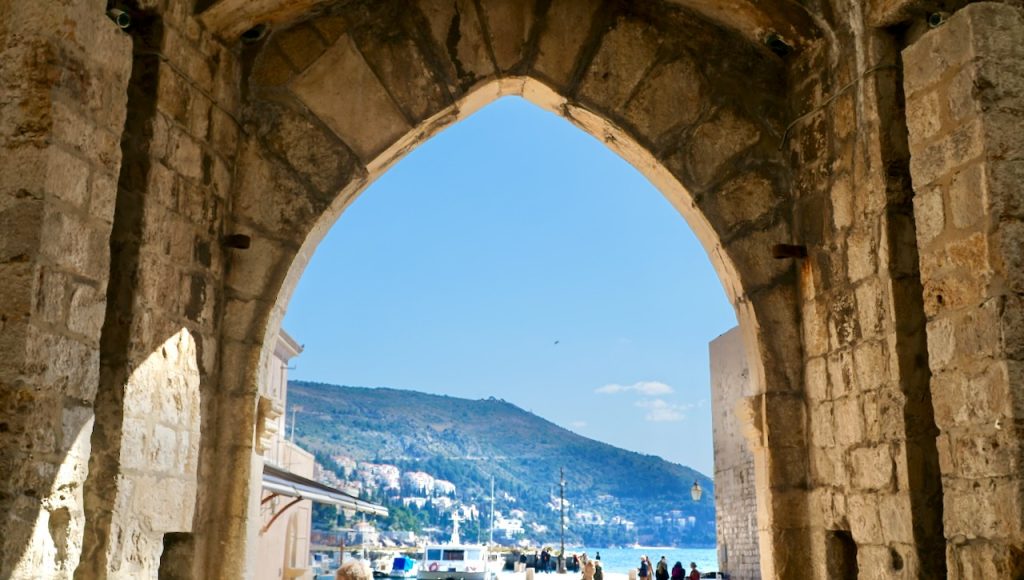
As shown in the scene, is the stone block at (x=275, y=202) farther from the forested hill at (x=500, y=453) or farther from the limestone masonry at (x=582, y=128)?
the forested hill at (x=500, y=453)

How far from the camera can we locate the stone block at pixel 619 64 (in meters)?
3.89

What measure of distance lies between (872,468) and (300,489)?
17.1ft

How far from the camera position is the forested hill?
7500cm

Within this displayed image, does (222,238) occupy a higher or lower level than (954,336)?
higher

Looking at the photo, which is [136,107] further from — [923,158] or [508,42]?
[923,158]

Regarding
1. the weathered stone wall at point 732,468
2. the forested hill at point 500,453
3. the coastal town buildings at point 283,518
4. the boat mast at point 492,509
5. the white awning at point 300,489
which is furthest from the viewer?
the forested hill at point 500,453

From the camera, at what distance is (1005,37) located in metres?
2.71

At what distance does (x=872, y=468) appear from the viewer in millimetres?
3125

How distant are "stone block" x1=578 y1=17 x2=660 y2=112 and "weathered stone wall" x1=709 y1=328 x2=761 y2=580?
8.92 meters

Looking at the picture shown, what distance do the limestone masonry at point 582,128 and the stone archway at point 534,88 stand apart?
1 centimetres

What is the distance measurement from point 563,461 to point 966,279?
85337 millimetres

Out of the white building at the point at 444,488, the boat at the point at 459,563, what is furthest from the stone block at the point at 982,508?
the white building at the point at 444,488

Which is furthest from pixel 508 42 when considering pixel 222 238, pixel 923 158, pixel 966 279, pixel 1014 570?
pixel 1014 570

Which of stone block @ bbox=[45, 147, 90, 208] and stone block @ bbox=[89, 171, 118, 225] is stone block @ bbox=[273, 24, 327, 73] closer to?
stone block @ bbox=[89, 171, 118, 225]
